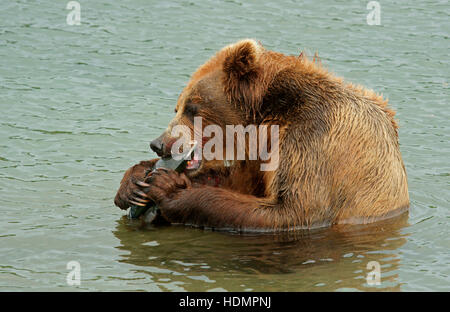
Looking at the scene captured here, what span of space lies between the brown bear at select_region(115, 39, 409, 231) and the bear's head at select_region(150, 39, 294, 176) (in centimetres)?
1

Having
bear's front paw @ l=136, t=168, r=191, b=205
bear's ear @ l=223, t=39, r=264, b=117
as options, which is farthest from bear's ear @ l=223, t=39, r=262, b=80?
bear's front paw @ l=136, t=168, r=191, b=205

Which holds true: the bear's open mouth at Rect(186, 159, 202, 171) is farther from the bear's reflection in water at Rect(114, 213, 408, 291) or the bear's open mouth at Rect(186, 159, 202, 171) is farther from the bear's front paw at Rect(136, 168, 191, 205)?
the bear's reflection in water at Rect(114, 213, 408, 291)

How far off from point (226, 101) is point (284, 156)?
33.0 inches

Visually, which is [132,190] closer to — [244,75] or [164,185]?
[164,185]

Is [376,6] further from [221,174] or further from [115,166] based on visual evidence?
[221,174]

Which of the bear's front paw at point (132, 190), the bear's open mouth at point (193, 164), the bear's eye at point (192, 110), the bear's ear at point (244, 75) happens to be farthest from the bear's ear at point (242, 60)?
the bear's front paw at point (132, 190)

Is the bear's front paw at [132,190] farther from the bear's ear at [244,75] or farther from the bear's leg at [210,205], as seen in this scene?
the bear's ear at [244,75]

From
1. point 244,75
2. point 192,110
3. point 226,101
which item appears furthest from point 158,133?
point 244,75

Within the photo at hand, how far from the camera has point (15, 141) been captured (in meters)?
11.3

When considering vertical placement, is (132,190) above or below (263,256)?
above

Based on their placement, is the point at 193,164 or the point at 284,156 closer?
the point at 284,156

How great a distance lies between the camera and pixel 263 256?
7746 mm

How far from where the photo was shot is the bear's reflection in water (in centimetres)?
709

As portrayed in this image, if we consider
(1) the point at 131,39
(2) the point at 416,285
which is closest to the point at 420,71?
(1) the point at 131,39
